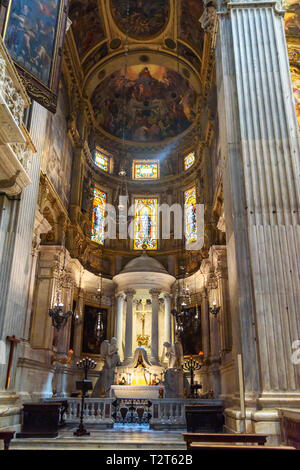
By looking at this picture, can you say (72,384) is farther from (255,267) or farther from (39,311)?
(255,267)

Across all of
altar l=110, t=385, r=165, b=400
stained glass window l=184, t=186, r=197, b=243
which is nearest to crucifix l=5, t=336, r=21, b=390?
altar l=110, t=385, r=165, b=400

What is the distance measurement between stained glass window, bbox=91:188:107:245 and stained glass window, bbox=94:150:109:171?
1.83 metres

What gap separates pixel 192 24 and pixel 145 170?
947cm

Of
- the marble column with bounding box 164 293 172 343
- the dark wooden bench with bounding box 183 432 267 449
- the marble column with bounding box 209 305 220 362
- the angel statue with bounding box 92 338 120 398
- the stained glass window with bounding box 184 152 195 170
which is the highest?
the stained glass window with bounding box 184 152 195 170

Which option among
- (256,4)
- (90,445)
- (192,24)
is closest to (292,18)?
(256,4)

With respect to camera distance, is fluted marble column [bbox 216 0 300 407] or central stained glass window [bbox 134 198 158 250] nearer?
fluted marble column [bbox 216 0 300 407]

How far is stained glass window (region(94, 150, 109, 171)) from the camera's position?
25.1 metres

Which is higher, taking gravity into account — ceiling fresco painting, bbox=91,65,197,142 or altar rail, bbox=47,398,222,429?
ceiling fresco painting, bbox=91,65,197,142

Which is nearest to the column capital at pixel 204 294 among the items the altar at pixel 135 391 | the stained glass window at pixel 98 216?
the altar at pixel 135 391

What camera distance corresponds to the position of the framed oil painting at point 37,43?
937cm

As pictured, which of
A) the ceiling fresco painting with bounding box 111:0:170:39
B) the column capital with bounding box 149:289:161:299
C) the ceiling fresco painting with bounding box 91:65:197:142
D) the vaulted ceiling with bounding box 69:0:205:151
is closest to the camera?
the vaulted ceiling with bounding box 69:0:205:151

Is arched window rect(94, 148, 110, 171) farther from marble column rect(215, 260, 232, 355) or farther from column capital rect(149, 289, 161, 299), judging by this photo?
marble column rect(215, 260, 232, 355)

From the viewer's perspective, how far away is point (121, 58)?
23344mm

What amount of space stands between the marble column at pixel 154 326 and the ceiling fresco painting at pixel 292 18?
13854mm
